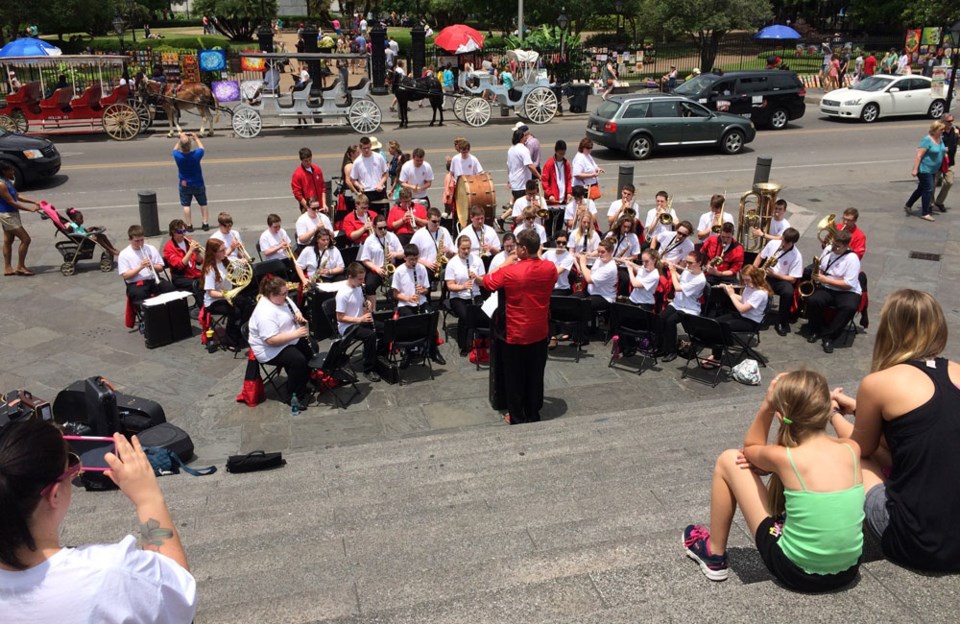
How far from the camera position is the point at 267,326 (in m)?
8.20

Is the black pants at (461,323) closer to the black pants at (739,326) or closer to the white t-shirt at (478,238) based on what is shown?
the white t-shirt at (478,238)

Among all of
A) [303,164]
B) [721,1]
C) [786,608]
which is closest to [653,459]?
[786,608]

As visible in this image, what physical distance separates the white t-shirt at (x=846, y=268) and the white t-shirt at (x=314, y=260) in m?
6.04

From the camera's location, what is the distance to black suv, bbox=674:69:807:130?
24594mm

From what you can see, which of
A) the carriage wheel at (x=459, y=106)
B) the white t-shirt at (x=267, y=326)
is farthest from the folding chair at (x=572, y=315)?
the carriage wheel at (x=459, y=106)

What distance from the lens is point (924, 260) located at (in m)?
13.2

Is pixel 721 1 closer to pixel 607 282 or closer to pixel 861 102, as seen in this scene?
pixel 861 102

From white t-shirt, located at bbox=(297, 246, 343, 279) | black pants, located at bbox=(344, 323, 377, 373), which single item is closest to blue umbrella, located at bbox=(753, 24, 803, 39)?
white t-shirt, located at bbox=(297, 246, 343, 279)

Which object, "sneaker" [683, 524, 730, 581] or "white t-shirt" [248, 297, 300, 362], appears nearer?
"sneaker" [683, 524, 730, 581]

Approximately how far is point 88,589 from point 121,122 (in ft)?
78.2

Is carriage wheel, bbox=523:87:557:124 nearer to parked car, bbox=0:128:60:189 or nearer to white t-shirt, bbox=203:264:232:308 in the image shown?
parked car, bbox=0:128:60:189

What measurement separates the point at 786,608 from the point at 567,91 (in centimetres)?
2684

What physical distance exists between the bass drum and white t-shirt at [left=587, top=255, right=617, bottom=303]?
10.2ft

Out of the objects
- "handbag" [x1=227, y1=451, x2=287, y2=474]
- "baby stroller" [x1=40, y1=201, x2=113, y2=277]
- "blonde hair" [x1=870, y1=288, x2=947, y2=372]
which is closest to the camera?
"blonde hair" [x1=870, y1=288, x2=947, y2=372]
